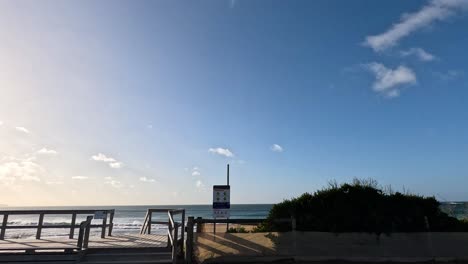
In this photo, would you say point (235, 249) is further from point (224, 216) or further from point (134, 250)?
point (134, 250)

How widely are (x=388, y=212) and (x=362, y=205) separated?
0.70 meters

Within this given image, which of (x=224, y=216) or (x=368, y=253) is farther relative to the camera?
(x=224, y=216)

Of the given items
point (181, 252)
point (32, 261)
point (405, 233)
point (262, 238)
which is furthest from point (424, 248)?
point (32, 261)

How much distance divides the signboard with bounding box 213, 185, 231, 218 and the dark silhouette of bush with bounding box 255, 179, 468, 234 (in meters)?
1.11

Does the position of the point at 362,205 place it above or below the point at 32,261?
above

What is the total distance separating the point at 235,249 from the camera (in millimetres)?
9672

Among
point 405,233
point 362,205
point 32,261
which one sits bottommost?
point 32,261

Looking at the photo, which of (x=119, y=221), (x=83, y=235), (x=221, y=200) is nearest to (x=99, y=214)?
(x=83, y=235)

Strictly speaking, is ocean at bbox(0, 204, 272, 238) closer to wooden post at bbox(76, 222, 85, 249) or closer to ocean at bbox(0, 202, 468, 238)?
ocean at bbox(0, 202, 468, 238)

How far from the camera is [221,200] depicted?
10492 millimetres

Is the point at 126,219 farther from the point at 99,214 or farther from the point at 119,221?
the point at 99,214

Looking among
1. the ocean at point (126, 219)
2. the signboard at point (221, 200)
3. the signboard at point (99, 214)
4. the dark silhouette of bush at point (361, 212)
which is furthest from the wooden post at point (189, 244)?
the ocean at point (126, 219)

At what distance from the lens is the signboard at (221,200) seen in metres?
10.4

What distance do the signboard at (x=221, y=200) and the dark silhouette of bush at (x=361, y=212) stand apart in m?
1.11
